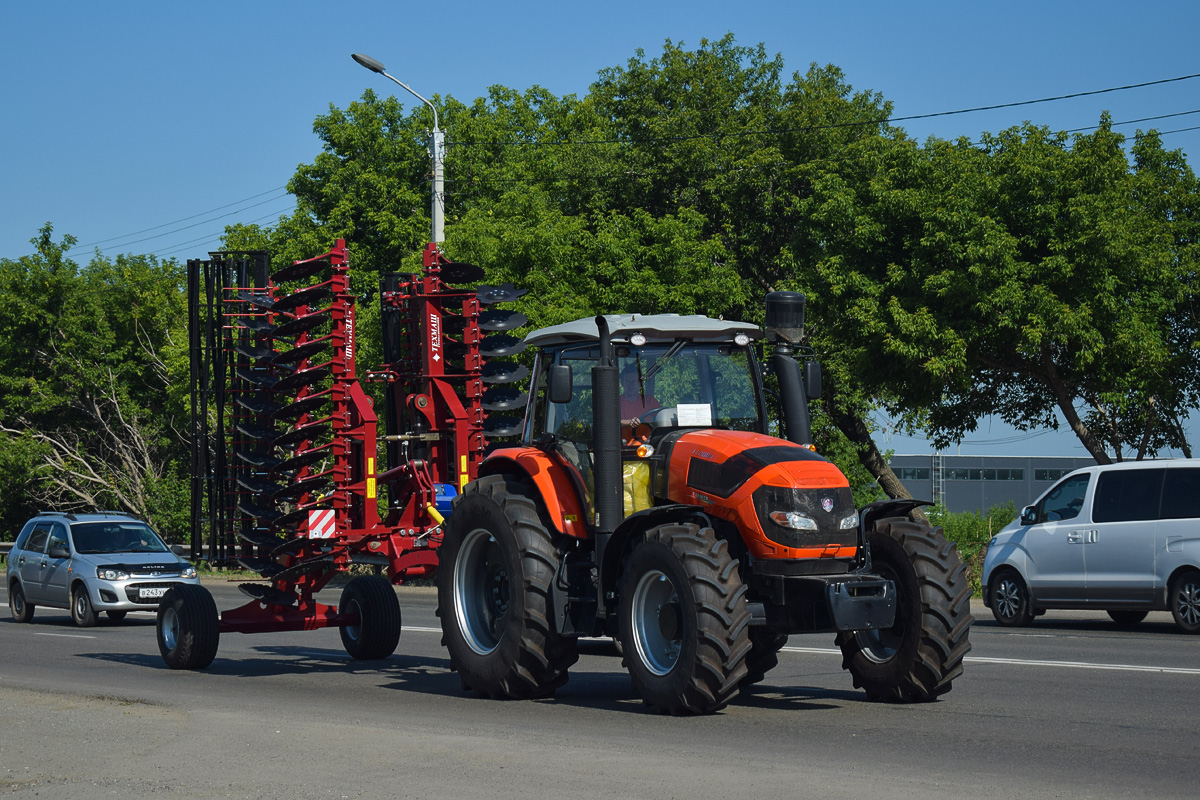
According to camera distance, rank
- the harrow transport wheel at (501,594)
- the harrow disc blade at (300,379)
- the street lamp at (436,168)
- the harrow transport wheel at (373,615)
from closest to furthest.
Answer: the harrow transport wheel at (501,594) → the harrow disc blade at (300,379) → the harrow transport wheel at (373,615) → the street lamp at (436,168)

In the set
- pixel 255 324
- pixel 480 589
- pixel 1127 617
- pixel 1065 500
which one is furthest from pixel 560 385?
pixel 1127 617

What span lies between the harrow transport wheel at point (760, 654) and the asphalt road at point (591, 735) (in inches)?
8.2

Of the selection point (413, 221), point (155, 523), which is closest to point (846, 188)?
point (413, 221)

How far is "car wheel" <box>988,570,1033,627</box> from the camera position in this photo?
61.4 feet

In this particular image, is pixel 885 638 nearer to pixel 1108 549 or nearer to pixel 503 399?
pixel 503 399

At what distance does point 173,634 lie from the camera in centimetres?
1391

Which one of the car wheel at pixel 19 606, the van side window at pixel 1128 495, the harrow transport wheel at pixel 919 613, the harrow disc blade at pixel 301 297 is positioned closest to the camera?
the harrow transport wheel at pixel 919 613

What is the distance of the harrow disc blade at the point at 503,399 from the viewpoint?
13.5 meters

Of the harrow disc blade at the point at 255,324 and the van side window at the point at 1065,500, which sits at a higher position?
the harrow disc blade at the point at 255,324

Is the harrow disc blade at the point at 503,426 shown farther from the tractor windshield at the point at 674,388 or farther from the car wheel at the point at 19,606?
the car wheel at the point at 19,606

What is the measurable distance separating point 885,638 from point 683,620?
1.93 metres

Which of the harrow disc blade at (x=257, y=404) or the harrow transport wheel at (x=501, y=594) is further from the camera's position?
the harrow disc blade at (x=257, y=404)

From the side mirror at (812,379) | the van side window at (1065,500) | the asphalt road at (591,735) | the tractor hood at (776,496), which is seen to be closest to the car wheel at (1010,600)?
the van side window at (1065,500)

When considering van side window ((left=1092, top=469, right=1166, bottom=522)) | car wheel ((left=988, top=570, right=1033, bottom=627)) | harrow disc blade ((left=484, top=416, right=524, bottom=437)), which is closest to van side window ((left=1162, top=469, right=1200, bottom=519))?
van side window ((left=1092, top=469, right=1166, bottom=522))
